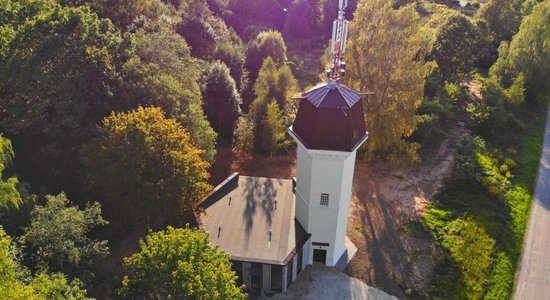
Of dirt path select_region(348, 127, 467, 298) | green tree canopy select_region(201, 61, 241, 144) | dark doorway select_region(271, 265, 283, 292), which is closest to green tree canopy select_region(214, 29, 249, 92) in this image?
green tree canopy select_region(201, 61, 241, 144)

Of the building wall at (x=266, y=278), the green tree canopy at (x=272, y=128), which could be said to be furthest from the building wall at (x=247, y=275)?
the green tree canopy at (x=272, y=128)

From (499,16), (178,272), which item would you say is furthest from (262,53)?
(178,272)

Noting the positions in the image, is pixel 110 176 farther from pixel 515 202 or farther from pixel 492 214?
pixel 515 202

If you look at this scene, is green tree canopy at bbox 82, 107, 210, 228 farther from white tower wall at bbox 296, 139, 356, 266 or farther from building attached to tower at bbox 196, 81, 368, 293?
white tower wall at bbox 296, 139, 356, 266

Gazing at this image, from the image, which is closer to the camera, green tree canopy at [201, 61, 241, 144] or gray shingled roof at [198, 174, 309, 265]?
gray shingled roof at [198, 174, 309, 265]

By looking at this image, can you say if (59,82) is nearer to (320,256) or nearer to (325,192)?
(325,192)

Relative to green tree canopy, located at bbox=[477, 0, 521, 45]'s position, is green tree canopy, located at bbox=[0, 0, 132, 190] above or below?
below
